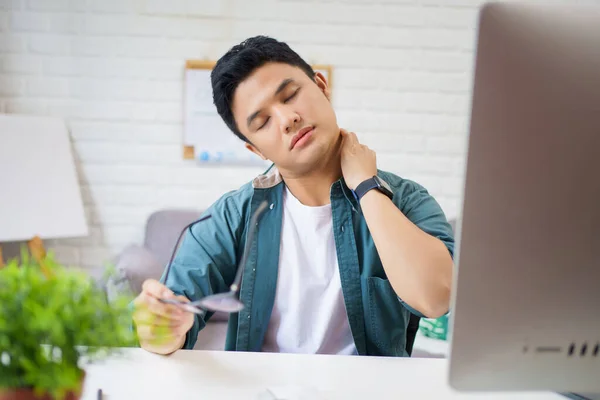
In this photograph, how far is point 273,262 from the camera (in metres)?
1.30

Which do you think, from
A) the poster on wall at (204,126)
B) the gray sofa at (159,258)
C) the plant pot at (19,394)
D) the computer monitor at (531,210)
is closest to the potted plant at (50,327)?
the plant pot at (19,394)

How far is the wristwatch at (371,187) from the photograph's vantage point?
1136 millimetres

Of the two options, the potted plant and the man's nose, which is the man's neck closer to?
the man's nose

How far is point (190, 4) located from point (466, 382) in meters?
2.50

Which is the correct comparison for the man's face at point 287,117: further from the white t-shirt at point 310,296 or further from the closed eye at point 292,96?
the white t-shirt at point 310,296

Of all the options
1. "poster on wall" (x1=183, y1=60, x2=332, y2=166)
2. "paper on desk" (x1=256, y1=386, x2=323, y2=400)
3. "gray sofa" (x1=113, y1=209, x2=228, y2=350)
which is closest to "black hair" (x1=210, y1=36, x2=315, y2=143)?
"paper on desk" (x1=256, y1=386, x2=323, y2=400)

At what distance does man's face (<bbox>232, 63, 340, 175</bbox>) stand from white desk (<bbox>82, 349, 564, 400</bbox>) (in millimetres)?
432

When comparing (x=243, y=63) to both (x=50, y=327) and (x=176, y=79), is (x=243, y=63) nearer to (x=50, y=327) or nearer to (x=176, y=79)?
(x=50, y=327)

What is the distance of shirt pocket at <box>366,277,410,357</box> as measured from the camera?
125cm

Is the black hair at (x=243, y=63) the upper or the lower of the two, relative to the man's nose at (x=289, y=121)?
upper

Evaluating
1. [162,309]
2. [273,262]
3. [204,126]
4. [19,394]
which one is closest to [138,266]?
[204,126]

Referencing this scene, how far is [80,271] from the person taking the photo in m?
0.64

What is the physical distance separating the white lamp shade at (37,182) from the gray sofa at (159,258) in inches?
12.2

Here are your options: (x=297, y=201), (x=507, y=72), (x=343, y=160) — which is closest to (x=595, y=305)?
(x=507, y=72)
